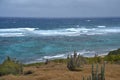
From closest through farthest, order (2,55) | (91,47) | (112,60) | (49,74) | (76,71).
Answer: (49,74) < (76,71) < (112,60) < (2,55) < (91,47)

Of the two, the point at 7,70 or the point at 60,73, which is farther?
the point at 7,70

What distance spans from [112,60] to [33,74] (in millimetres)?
9228

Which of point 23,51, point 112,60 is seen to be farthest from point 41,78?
point 23,51

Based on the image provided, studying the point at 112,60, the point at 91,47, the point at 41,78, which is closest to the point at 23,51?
the point at 91,47

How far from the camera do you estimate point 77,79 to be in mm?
19062

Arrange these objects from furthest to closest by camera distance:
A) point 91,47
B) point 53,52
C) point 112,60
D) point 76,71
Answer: point 91,47, point 53,52, point 112,60, point 76,71

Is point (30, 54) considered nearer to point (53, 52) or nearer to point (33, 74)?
point (53, 52)

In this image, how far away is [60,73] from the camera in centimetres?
2091

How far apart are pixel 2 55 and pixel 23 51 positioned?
13.5ft

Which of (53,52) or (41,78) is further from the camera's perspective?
(53,52)

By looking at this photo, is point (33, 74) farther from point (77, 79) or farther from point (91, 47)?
point (91, 47)

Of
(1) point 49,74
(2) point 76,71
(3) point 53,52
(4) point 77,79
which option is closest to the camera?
(4) point 77,79

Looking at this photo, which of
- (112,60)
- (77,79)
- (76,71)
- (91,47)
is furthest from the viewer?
(91,47)

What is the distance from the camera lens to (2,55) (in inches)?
1699
